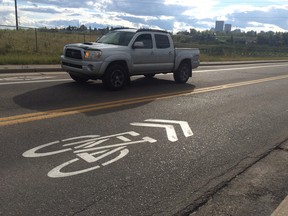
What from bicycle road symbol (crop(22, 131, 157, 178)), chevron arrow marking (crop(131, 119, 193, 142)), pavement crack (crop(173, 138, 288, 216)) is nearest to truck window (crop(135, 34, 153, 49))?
chevron arrow marking (crop(131, 119, 193, 142))

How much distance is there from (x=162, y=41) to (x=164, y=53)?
0.43 m

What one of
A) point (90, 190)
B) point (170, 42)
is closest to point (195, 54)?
point (170, 42)

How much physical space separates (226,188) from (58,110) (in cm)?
449

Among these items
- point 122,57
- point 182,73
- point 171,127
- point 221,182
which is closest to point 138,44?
point 122,57

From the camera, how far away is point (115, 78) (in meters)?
11.2

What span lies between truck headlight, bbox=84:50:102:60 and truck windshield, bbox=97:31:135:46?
1229 mm

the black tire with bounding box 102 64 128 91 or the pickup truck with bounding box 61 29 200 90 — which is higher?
the pickup truck with bounding box 61 29 200 90

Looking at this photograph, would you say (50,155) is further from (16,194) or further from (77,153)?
(16,194)

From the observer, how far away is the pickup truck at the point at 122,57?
10758 mm

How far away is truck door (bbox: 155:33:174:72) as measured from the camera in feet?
42.1

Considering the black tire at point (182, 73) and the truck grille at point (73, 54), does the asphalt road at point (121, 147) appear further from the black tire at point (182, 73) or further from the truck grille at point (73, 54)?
the black tire at point (182, 73)

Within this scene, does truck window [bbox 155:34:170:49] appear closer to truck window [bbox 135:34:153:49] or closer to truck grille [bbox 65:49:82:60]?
truck window [bbox 135:34:153:49]

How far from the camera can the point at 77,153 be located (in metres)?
5.48

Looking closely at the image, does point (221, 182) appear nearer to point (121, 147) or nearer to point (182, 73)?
point (121, 147)
